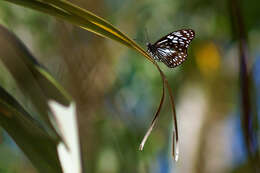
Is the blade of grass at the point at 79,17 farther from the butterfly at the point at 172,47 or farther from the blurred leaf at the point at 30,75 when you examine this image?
the blurred leaf at the point at 30,75

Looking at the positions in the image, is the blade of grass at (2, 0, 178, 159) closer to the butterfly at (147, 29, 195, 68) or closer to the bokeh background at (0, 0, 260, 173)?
the butterfly at (147, 29, 195, 68)

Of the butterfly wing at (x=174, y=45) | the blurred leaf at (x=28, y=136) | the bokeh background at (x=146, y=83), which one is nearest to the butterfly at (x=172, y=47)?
the butterfly wing at (x=174, y=45)

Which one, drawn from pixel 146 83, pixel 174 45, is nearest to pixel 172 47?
pixel 174 45

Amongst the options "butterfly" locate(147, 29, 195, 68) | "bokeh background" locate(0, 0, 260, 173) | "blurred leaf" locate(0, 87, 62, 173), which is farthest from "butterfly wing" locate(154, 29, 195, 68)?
"bokeh background" locate(0, 0, 260, 173)

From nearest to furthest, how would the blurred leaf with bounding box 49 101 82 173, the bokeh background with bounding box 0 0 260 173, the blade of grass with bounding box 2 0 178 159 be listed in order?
1. the blade of grass with bounding box 2 0 178 159
2. the blurred leaf with bounding box 49 101 82 173
3. the bokeh background with bounding box 0 0 260 173

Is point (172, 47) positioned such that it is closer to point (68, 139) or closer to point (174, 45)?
point (174, 45)

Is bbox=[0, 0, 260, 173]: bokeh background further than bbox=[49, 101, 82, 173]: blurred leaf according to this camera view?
Yes

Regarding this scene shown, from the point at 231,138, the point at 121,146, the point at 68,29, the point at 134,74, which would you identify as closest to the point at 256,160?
the point at 121,146
